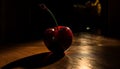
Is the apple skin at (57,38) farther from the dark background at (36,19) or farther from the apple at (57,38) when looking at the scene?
the dark background at (36,19)

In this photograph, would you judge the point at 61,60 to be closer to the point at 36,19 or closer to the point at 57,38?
the point at 57,38

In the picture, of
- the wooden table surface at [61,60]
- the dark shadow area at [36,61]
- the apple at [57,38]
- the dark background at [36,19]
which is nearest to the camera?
the wooden table surface at [61,60]

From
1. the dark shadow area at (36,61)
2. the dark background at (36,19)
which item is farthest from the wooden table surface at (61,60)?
the dark background at (36,19)

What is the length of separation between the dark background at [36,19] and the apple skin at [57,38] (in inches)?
164

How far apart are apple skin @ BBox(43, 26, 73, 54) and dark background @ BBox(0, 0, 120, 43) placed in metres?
4.16

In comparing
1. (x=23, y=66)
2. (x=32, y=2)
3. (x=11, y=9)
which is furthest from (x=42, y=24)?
(x=23, y=66)

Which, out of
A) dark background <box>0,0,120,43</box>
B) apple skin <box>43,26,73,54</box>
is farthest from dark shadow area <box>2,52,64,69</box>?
dark background <box>0,0,120,43</box>

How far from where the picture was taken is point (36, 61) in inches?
254

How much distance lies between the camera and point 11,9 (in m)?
12.4

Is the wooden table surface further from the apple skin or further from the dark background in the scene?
the dark background

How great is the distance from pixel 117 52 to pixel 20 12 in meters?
7.56

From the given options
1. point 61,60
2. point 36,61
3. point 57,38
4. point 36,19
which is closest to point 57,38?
point 57,38

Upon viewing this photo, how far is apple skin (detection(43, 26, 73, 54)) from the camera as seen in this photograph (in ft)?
22.1

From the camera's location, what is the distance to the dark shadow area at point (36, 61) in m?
5.95
